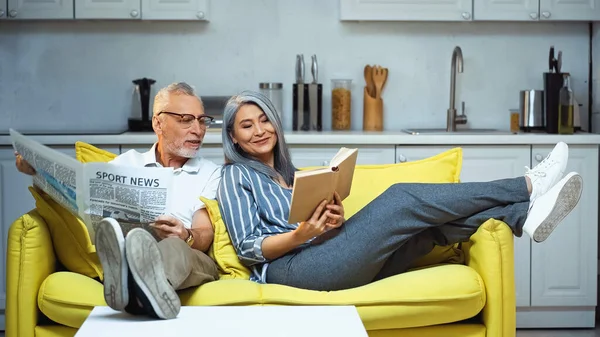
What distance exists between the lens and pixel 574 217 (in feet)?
13.4

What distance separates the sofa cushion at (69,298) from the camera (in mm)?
2645

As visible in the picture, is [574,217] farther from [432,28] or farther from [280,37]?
[280,37]

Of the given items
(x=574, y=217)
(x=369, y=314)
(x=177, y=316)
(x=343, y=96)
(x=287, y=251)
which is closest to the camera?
(x=177, y=316)

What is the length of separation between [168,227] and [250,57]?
75.7 inches

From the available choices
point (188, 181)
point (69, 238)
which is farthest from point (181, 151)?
point (69, 238)

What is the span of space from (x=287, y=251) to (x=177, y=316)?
0.64 meters

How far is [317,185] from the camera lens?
101 inches

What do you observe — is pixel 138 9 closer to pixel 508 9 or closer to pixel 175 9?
pixel 175 9

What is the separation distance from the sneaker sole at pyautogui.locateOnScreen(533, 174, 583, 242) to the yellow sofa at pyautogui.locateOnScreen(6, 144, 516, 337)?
11 cm

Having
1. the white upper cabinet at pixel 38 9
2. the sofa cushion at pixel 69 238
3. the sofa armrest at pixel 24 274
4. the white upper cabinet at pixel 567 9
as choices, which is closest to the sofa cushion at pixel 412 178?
the sofa cushion at pixel 69 238

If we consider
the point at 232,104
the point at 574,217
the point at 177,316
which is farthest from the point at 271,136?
the point at 574,217

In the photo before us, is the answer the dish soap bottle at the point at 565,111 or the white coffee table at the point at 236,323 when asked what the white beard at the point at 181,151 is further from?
the dish soap bottle at the point at 565,111

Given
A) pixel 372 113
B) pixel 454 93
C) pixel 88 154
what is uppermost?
pixel 454 93

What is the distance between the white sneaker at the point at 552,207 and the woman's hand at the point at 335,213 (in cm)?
58
